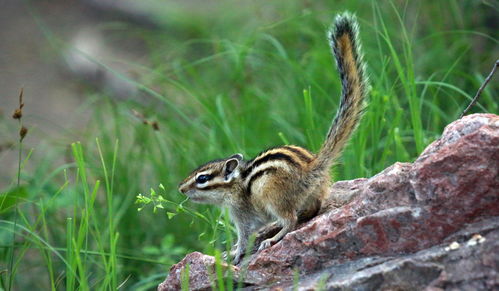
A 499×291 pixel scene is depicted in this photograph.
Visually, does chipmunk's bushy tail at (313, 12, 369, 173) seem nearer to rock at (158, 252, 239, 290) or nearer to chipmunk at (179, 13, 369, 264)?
chipmunk at (179, 13, 369, 264)

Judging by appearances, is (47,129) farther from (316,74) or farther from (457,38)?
(457,38)

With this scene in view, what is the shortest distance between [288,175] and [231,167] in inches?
18.0

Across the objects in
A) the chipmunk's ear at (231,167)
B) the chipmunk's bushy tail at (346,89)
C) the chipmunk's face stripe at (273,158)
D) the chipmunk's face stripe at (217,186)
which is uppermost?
the chipmunk's bushy tail at (346,89)

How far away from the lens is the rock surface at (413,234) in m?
2.77

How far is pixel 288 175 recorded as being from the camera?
11.8 ft

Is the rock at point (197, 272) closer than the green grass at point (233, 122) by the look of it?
Yes

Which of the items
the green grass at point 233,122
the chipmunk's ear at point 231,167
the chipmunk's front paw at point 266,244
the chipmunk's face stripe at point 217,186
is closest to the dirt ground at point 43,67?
the green grass at point 233,122

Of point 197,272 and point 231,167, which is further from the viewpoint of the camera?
point 231,167

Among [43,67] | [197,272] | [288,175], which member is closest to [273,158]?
[288,175]

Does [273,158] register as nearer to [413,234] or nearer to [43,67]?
[413,234]

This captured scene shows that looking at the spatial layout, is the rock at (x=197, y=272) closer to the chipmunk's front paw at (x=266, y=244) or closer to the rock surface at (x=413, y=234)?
the rock surface at (x=413, y=234)

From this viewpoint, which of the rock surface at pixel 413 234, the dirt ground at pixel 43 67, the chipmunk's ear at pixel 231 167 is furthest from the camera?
the dirt ground at pixel 43 67

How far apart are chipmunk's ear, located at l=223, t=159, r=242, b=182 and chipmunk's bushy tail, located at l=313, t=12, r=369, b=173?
17.8 inches

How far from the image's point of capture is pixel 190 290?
3.30 metres
